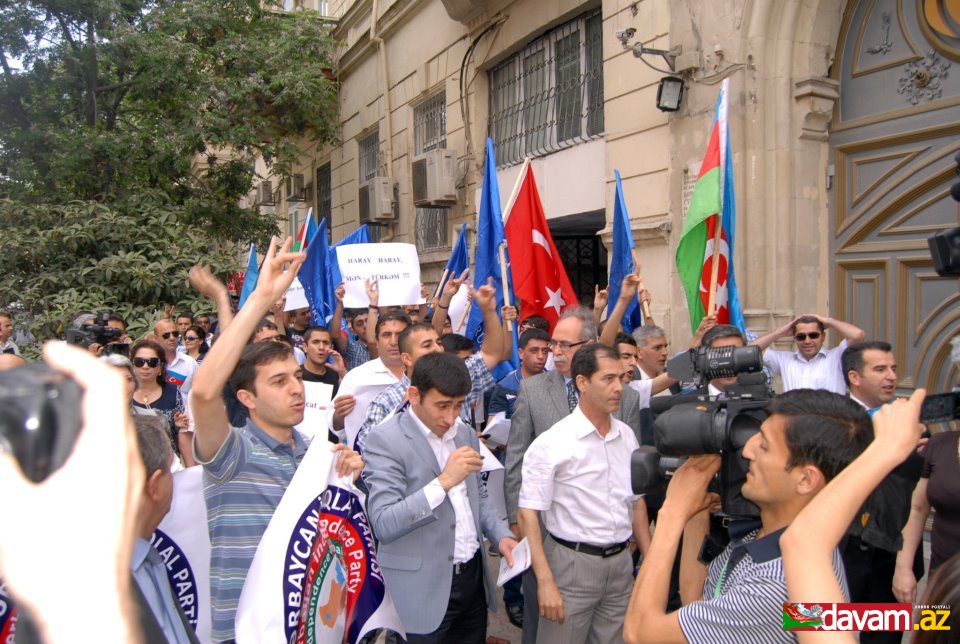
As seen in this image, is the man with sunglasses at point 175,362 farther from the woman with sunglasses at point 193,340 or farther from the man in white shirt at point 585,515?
the man in white shirt at point 585,515

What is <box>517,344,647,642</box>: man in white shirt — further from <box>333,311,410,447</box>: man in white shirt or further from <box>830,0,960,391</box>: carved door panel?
<box>830,0,960,391</box>: carved door panel

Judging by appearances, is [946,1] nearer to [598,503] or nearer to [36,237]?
[598,503]

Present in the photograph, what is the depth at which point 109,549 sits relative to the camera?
60 cm

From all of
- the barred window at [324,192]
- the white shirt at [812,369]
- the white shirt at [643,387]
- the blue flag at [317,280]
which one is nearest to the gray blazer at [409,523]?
the white shirt at [643,387]

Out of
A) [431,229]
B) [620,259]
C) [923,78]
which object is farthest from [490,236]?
[431,229]

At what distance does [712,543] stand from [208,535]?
1.57 metres

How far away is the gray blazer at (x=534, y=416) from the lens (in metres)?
4.01

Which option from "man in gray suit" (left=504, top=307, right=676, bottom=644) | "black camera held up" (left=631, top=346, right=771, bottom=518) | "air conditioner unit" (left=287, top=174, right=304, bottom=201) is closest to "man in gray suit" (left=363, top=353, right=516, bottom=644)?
"man in gray suit" (left=504, top=307, right=676, bottom=644)

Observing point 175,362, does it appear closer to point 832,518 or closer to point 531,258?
point 531,258

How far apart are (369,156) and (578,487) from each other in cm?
1317

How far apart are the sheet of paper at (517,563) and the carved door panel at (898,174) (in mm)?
4254

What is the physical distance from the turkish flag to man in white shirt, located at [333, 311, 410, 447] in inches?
70.6

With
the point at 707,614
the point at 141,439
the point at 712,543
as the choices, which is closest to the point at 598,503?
the point at 712,543

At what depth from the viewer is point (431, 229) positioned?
13.1m
